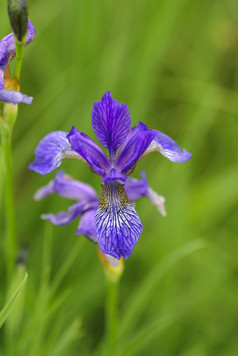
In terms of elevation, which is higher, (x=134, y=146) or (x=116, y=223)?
(x=134, y=146)

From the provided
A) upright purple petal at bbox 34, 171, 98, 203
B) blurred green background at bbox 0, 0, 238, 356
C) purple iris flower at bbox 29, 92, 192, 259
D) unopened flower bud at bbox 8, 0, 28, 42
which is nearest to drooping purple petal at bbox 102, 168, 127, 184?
purple iris flower at bbox 29, 92, 192, 259

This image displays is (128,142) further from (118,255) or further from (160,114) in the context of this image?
(160,114)

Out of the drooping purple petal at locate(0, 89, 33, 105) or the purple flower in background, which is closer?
the drooping purple petal at locate(0, 89, 33, 105)

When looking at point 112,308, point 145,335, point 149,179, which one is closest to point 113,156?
point 112,308

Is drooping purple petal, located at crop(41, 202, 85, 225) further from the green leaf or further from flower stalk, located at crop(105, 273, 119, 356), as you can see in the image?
the green leaf

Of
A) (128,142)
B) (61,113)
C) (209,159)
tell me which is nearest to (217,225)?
(209,159)

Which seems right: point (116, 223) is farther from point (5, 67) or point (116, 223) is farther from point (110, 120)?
point (5, 67)

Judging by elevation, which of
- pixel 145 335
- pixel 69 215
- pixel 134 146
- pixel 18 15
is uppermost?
pixel 18 15
